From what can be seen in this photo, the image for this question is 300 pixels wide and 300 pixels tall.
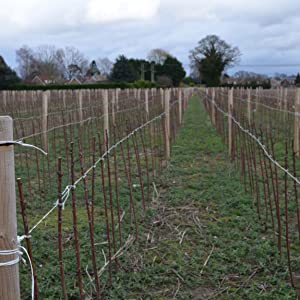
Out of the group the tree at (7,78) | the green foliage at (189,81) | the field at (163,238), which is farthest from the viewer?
the green foliage at (189,81)

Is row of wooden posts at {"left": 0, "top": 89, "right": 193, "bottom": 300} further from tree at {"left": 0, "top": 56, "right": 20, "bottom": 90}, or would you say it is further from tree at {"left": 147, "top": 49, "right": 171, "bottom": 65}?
tree at {"left": 147, "top": 49, "right": 171, "bottom": 65}

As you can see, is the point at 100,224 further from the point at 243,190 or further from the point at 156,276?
the point at 243,190

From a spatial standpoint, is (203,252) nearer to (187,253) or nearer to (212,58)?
(187,253)

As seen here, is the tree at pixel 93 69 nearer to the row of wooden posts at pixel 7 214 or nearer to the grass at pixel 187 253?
the grass at pixel 187 253

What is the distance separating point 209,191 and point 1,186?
15.1ft

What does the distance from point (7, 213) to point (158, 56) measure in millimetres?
78348

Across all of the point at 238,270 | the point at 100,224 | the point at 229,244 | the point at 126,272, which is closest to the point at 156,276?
the point at 126,272

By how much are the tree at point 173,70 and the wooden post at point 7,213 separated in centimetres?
7201

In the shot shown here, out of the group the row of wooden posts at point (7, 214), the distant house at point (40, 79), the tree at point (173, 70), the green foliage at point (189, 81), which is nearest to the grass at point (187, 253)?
the row of wooden posts at point (7, 214)

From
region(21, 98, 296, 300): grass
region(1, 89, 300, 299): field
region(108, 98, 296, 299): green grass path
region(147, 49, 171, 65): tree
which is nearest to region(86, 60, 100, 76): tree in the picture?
region(147, 49, 171, 65): tree

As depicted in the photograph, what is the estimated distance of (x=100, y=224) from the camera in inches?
179

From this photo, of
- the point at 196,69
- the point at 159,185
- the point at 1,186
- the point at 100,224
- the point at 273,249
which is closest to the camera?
the point at 1,186

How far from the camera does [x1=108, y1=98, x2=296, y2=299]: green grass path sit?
324 cm

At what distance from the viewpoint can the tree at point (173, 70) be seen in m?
73.4
